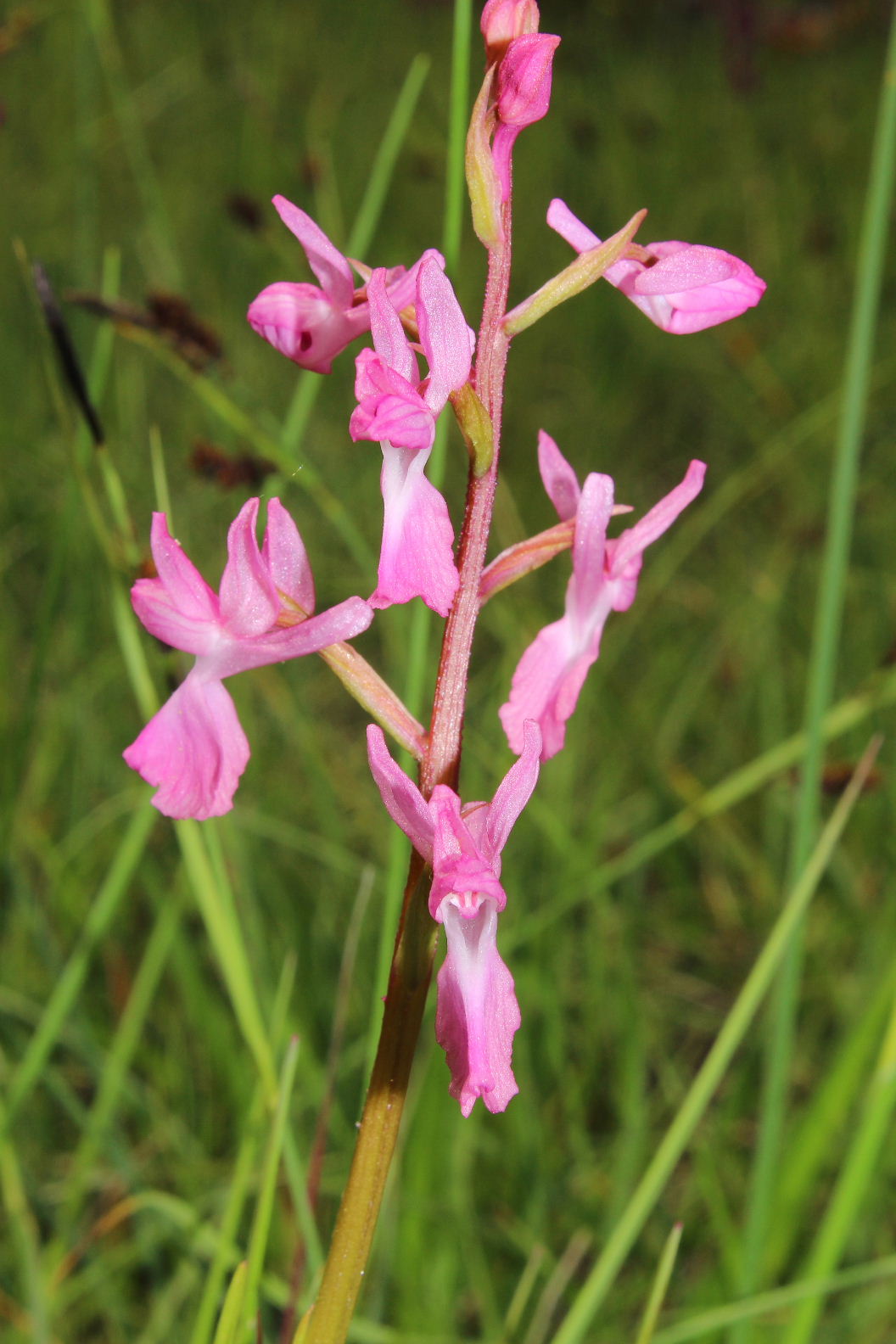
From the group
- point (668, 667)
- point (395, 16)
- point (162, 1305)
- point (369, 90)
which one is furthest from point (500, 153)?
point (395, 16)

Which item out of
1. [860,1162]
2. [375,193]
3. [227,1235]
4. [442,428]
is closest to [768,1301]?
[860,1162]

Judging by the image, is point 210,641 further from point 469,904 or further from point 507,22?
point 507,22

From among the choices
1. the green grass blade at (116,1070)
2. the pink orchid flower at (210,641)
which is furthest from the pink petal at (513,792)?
the green grass blade at (116,1070)

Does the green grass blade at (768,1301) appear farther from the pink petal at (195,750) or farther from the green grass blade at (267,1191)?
the pink petal at (195,750)

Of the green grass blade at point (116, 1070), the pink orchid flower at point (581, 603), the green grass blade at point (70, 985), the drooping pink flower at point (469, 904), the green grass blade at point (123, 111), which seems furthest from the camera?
the green grass blade at point (123, 111)

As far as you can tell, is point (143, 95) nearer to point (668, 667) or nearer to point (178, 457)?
point (178, 457)

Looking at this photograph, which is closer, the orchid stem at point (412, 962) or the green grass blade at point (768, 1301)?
the orchid stem at point (412, 962)

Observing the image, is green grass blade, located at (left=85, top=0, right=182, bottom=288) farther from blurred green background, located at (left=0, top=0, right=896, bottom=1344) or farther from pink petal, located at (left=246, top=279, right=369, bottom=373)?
pink petal, located at (left=246, top=279, right=369, bottom=373)
